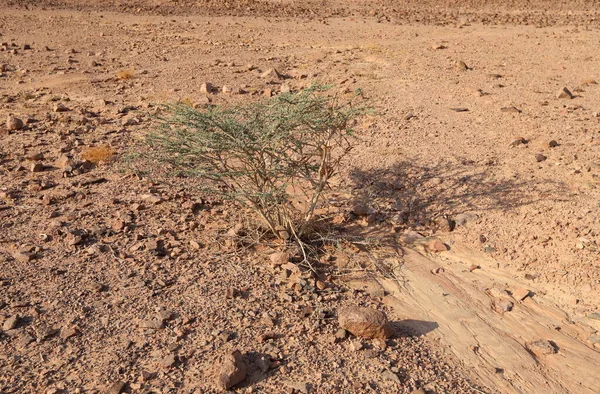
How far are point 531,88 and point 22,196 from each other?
7097 millimetres

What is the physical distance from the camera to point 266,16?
634 inches

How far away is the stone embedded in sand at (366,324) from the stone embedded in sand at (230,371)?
0.82m

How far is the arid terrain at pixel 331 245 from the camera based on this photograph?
153 inches

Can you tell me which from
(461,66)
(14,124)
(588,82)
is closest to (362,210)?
(14,124)

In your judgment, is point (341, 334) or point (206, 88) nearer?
point (341, 334)

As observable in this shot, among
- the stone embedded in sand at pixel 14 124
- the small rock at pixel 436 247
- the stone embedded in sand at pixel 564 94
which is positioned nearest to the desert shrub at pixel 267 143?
the small rock at pixel 436 247

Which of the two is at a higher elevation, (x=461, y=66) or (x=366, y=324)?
(x=461, y=66)

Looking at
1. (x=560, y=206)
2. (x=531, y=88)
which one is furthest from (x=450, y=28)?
(x=560, y=206)

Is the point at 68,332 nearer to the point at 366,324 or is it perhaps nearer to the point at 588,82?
the point at 366,324

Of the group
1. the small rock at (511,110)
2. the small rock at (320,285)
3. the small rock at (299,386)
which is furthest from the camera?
the small rock at (511,110)

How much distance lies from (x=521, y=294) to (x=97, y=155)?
456 centimetres

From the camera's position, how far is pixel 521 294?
4.98m

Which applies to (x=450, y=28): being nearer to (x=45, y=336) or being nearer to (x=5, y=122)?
(x=5, y=122)

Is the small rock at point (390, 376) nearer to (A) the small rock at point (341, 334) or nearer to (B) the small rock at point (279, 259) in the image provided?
(A) the small rock at point (341, 334)
